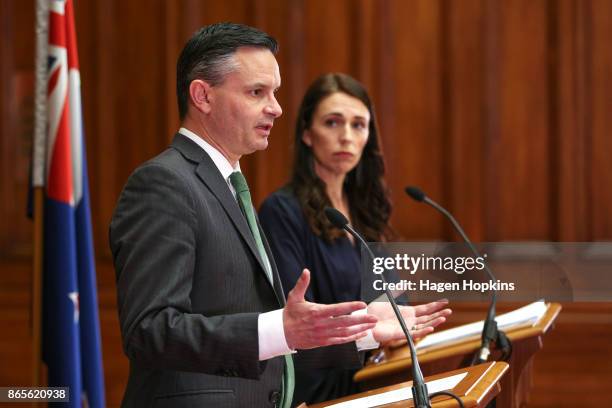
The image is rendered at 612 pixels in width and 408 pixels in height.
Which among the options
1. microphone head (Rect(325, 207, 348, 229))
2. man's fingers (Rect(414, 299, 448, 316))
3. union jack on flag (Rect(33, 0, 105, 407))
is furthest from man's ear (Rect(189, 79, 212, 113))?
union jack on flag (Rect(33, 0, 105, 407))

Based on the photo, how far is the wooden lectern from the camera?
7.95 feet

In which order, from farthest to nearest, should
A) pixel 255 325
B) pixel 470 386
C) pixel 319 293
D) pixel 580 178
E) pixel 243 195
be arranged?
pixel 580 178 → pixel 319 293 → pixel 243 195 → pixel 470 386 → pixel 255 325

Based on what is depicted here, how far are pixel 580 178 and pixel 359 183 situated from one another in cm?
206

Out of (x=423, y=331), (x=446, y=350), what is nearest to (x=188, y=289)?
(x=423, y=331)

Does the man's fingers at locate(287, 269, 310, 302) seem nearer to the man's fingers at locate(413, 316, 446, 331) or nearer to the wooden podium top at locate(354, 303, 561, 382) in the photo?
the man's fingers at locate(413, 316, 446, 331)

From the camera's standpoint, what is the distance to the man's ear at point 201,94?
1782 mm

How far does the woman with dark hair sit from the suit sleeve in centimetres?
113

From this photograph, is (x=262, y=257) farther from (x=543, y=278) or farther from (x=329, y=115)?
(x=329, y=115)

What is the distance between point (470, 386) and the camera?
1705mm

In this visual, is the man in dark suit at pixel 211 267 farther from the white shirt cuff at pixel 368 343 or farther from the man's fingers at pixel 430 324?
the white shirt cuff at pixel 368 343

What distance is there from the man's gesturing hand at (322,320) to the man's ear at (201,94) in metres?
0.48

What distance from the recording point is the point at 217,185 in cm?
177

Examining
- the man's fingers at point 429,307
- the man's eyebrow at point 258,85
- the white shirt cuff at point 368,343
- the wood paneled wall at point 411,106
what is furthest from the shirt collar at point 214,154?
the wood paneled wall at point 411,106

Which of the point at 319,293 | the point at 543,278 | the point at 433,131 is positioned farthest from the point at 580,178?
the point at 543,278
